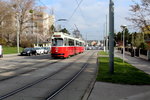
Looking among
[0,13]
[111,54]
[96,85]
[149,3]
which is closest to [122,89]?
[96,85]

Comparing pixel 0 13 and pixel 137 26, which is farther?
pixel 0 13

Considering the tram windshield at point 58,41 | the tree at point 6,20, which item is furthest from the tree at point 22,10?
the tram windshield at point 58,41

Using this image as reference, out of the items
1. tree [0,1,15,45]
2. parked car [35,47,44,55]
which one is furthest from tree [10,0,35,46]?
parked car [35,47,44,55]

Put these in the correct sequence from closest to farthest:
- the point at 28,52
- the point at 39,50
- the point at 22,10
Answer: the point at 28,52, the point at 39,50, the point at 22,10

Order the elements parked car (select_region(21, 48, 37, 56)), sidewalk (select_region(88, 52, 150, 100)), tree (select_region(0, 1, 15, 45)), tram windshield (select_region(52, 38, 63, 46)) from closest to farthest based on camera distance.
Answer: sidewalk (select_region(88, 52, 150, 100)), tram windshield (select_region(52, 38, 63, 46)), parked car (select_region(21, 48, 37, 56)), tree (select_region(0, 1, 15, 45))

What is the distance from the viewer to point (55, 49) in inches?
1261

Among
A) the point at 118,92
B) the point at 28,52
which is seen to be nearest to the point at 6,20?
the point at 28,52

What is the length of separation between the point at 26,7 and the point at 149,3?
52.4m

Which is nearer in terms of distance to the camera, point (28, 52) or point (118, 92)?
point (118, 92)

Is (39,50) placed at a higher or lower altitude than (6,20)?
lower

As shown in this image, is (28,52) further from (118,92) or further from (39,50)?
(118,92)

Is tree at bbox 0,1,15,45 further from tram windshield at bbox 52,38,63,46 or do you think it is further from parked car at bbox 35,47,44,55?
tram windshield at bbox 52,38,63,46

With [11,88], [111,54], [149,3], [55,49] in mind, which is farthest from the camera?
[55,49]

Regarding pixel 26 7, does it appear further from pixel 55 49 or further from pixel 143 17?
pixel 143 17
